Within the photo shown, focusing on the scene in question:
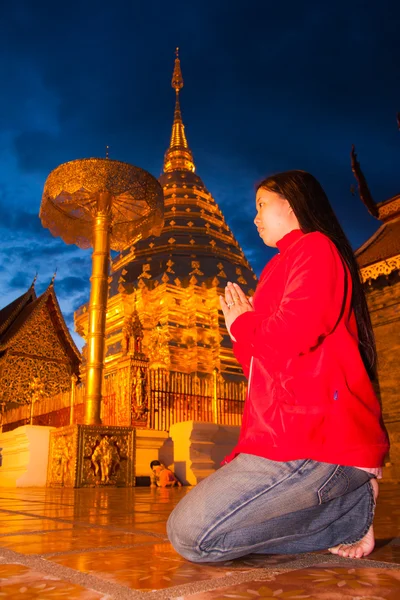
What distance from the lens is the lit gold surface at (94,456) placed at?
6730 millimetres

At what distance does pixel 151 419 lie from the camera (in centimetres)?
812

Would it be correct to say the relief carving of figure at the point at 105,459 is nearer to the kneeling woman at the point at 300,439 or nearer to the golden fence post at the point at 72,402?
the golden fence post at the point at 72,402

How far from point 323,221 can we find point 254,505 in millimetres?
879

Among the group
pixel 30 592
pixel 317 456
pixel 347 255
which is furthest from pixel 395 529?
pixel 30 592

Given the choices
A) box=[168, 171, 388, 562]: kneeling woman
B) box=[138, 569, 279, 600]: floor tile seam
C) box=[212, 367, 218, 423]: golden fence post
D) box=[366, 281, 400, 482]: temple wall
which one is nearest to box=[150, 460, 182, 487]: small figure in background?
box=[212, 367, 218, 423]: golden fence post

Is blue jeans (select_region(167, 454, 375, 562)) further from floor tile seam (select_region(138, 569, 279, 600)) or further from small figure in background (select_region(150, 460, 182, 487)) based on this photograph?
small figure in background (select_region(150, 460, 182, 487))

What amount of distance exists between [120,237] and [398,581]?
29.0 ft

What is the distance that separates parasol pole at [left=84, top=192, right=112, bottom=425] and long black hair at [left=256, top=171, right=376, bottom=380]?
602cm

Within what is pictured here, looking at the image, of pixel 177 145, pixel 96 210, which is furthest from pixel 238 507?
pixel 177 145

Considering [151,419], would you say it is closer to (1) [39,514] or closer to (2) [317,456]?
(1) [39,514]

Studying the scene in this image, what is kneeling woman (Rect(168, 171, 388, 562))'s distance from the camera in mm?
1370

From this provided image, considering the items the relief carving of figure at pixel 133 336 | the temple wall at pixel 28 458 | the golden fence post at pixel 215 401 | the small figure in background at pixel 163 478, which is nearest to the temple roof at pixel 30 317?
the temple wall at pixel 28 458

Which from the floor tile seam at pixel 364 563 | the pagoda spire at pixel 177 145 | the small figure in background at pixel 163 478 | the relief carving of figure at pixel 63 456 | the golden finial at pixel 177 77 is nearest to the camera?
the floor tile seam at pixel 364 563

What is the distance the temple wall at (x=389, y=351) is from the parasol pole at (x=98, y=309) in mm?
4294
